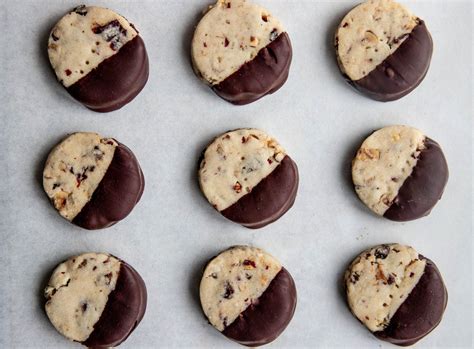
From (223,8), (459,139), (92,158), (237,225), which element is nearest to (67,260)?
(92,158)

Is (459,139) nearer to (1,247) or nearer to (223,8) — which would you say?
(223,8)

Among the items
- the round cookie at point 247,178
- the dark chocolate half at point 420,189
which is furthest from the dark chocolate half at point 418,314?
the round cookie at point 247,178

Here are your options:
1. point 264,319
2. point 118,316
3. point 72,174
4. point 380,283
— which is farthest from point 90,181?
point 380,283

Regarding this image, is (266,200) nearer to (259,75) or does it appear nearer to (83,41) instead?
(259,75)

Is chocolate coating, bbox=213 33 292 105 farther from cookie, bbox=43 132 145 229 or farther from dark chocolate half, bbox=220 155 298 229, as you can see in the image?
cookie, bbox=43 132 145 229

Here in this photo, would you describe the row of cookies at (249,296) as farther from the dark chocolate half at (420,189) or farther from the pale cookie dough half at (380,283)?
the dark chocolate half at (420,189)

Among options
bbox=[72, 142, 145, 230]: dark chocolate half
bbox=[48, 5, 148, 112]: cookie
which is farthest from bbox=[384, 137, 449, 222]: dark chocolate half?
bbox=[48, 5, 148, 112]: cookie

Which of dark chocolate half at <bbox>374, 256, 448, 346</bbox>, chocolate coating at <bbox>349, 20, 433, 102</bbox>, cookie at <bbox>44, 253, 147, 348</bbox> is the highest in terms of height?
chocolate coating at <bbox>349, 20, 433, 102</bbox>

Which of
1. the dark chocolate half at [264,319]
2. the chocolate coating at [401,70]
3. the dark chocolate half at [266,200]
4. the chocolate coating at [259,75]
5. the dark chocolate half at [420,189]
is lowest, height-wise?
the dark chocolate half at [264,319]
